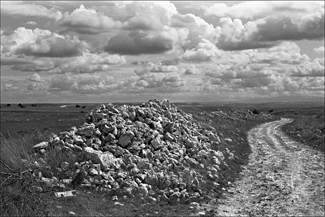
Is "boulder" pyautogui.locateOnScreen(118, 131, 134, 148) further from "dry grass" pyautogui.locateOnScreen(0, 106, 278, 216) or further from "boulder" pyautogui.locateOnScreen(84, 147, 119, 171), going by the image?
"dry grass" pyautogui.locateOnScreen(0, 106, 278, 216)

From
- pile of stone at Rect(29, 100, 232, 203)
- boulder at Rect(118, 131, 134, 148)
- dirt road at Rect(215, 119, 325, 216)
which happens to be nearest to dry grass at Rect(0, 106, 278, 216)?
pile of stone at Rect(29, 100, 232, 203)

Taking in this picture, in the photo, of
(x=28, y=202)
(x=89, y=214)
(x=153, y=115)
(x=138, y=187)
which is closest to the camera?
(x=28, y=202)

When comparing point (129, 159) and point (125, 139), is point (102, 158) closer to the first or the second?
point (129, 159)

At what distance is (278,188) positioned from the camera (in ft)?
47.5

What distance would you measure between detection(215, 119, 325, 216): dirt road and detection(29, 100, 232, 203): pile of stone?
1.42 metres

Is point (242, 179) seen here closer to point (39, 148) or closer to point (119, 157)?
point (119, 157)

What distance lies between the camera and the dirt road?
11.8 metres

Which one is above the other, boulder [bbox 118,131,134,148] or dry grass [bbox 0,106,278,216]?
boulder [bbox 118,131,134,148]

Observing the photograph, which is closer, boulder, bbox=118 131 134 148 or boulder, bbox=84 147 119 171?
boulder, bbox=84 147 119 171

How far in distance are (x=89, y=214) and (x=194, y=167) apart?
24.6 ft

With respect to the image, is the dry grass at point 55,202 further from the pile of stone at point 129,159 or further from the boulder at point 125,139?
the boulder at point 125,139

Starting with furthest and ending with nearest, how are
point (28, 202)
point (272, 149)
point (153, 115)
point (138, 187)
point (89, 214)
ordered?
point (272, 149), point (153, 115), point (138, 187), point (89, 214), point (28, 202)

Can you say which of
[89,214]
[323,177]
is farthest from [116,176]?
[323,177]

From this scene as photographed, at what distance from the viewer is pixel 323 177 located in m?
16.5
